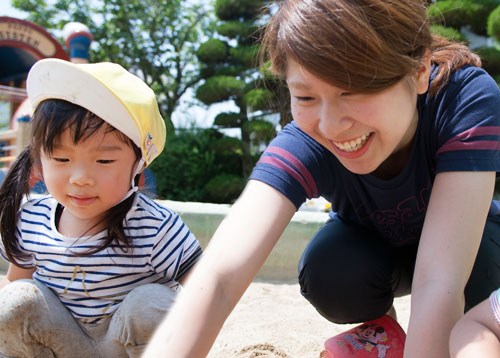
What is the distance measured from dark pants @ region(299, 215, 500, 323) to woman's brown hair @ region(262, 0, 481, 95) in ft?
2.02

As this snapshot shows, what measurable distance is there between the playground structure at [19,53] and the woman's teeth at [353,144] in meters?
4.14

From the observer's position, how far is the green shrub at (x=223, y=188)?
5801mm

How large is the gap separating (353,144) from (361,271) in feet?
1.63

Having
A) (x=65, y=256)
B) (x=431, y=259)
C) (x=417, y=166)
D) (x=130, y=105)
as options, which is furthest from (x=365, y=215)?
(x=65, y=256)

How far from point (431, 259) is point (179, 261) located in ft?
2.23

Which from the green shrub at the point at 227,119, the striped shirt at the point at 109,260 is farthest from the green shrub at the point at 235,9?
the striped shirt at the point at 109,260

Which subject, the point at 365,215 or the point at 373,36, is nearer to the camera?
the point at 373,36

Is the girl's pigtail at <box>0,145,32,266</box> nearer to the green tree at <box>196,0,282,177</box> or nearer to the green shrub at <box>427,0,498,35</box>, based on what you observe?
the green tree at <box>196,0,282,177</box>

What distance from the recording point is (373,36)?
0.95m

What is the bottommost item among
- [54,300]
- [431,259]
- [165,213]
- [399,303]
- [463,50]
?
[399,303]

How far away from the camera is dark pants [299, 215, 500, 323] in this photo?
54.4 inches

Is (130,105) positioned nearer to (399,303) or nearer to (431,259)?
(431,259)

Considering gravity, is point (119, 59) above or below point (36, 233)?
below

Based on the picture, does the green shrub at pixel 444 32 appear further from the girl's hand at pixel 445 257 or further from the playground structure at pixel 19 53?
the playground structure at pixel 19 53
